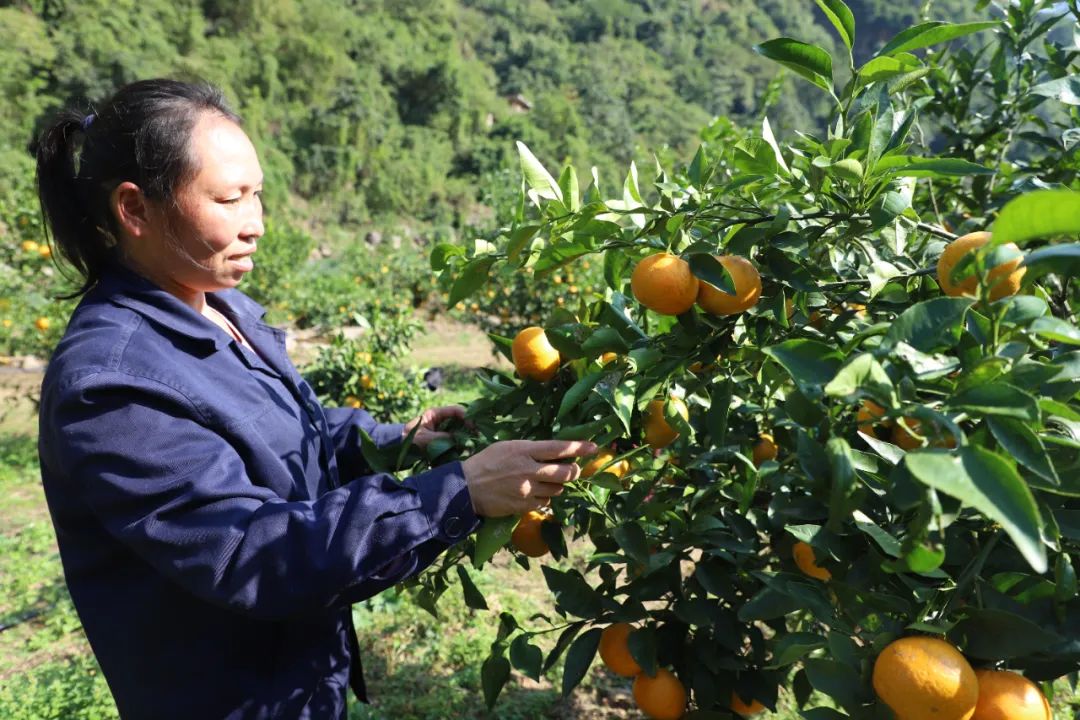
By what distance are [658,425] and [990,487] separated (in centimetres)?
51

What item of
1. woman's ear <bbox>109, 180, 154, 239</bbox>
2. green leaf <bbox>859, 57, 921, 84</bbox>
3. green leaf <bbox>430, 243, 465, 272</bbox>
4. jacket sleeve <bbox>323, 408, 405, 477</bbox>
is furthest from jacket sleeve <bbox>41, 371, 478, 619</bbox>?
green leaf <bbox>859, 57, 921, 84</bbox>

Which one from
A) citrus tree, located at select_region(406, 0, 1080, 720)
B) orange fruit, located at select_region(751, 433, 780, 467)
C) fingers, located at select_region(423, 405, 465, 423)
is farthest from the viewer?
fingers, located at select_region(423, 405, 465, 423)

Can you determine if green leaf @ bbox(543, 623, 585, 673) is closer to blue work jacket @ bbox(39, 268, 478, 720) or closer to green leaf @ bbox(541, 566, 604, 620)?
green leaf @ bbox(541, 566, 604, 620)

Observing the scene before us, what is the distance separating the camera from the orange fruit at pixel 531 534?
1.06 meters

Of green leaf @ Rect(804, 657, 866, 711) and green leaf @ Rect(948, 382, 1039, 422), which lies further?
green leaf @ Rect(804, 657, 866, 711)

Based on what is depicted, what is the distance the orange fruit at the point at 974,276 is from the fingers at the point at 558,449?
1.27ft

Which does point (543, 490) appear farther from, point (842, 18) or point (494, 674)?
point (842, 18)

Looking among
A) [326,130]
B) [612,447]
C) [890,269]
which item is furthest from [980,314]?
[326,130]

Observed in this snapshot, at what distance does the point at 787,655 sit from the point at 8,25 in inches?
765

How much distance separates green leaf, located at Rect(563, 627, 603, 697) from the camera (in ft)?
3.27

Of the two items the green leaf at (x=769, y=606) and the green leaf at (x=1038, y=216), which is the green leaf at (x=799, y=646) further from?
the green leaf at (x=1038, y=216)

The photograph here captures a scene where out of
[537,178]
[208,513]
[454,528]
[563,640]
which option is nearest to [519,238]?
[537,178]

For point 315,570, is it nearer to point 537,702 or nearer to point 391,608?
point 537,702

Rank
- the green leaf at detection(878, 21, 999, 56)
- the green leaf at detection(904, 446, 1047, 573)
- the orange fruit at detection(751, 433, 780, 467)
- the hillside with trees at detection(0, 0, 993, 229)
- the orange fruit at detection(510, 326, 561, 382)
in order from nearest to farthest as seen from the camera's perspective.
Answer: the green leaf at detection(904, 446, 1047, 573)
the green leaf at detection(878, 21, 999, 56)
the orange fruit at detection(510, 326, 561, 382)
the orange fruit at detection(751, 433, 780, 467)
the hillside with trees at detection(0, 0, 993, 229)
